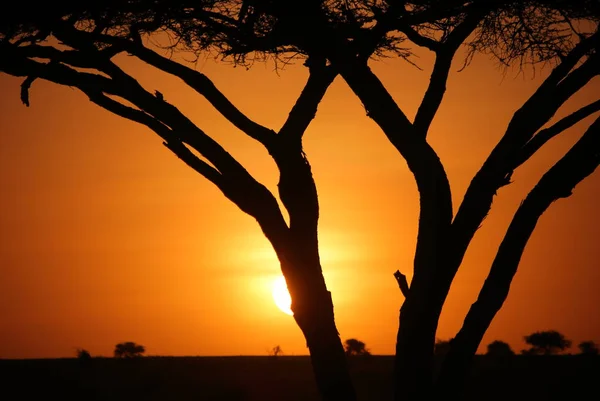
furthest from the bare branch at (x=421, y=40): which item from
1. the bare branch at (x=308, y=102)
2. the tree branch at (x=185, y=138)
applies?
the tree branch at (x=185, y=138)

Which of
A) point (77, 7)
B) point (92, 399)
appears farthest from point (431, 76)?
point (92, 399)

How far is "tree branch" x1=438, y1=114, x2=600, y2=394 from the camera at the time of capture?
7.20 metres

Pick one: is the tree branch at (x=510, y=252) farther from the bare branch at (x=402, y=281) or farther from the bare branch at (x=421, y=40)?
the bare branch at (x=421, y=40)

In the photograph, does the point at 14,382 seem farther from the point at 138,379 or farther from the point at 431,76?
the point at 431,76

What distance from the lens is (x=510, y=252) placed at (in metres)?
7.20

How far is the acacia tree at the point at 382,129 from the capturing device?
7301 millimetres

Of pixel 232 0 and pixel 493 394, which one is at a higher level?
pixel 232 0

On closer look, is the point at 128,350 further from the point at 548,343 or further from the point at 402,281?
the point at 402,281

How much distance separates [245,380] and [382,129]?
24.2 metres

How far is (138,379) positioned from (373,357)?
43.8 feet

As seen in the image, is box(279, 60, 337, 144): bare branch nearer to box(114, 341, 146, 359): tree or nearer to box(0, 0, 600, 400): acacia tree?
box(0, 0, 600, 400): acacia tree

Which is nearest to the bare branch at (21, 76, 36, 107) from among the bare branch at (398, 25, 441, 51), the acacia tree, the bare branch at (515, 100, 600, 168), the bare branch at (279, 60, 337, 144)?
the acacia tree

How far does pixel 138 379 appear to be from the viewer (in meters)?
31.1

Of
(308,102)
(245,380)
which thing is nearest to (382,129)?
(308,102)
